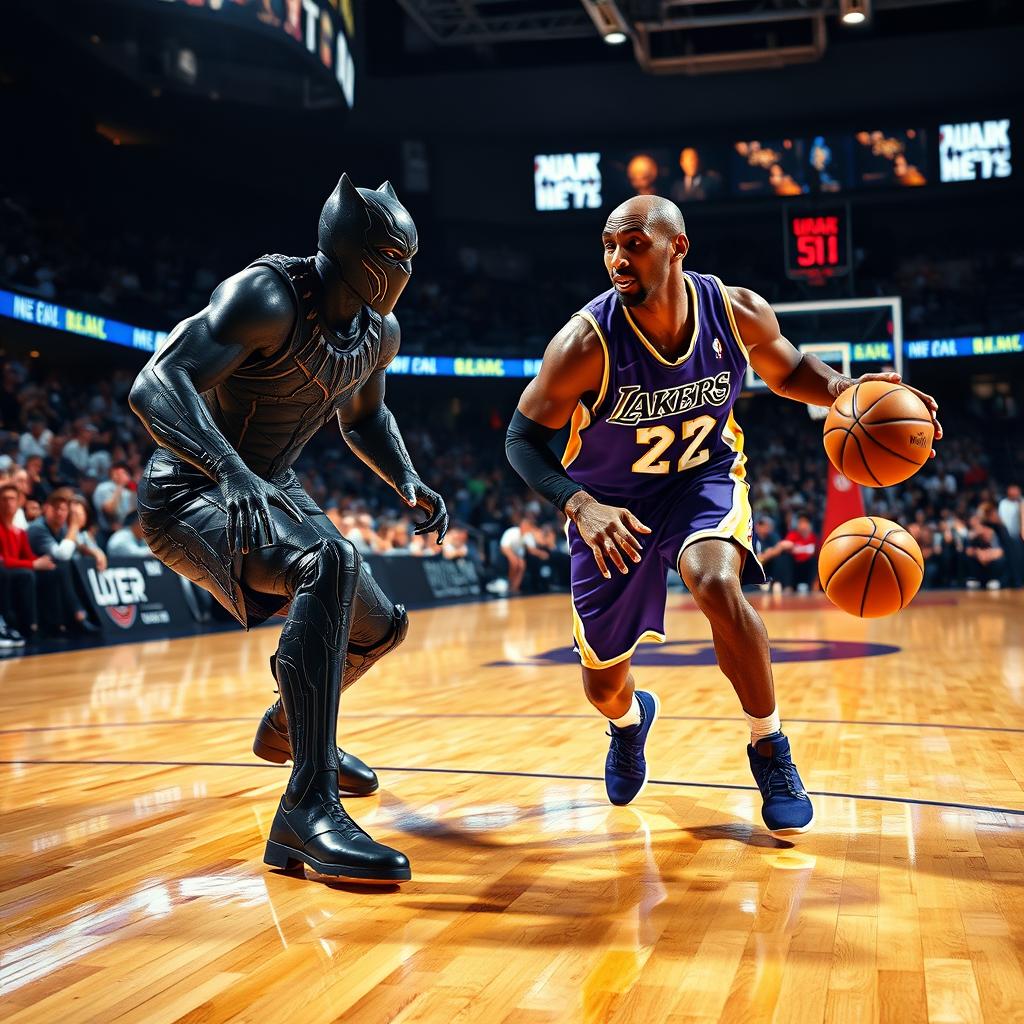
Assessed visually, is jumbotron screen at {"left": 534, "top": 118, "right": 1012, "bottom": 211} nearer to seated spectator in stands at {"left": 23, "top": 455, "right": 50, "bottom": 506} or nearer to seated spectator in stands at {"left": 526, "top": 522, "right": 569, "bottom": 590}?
seated spectator in stands at {"left": 526, "top": 522, "right": 569, "bottom": 590}

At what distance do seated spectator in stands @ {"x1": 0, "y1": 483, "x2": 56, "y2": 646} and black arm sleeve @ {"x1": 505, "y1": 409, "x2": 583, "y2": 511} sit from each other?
753 cm

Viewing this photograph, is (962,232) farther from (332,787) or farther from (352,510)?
(332,787)

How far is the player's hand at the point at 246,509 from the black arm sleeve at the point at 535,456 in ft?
3.09

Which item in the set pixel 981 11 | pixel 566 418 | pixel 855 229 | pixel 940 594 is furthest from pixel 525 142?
pixel 566 418

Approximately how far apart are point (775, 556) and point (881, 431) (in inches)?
595

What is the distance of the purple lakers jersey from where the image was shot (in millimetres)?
3611

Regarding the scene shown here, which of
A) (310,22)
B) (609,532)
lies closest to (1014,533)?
(310,22)

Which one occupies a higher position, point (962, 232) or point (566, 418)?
point (962, 232)

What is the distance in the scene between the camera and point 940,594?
1741cm

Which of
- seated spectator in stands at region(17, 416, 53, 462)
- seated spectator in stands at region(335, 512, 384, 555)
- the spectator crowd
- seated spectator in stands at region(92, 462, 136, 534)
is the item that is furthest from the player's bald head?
seated spectator in stands at region(335, 512, 384, 555)

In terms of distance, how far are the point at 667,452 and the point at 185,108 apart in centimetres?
2253

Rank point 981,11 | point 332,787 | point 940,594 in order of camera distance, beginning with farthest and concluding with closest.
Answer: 1. point 981,11
2. point 940,594
3. point 332,787

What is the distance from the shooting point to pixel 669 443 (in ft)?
12.0

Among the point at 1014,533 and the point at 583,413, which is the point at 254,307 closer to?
the point at 583,413
